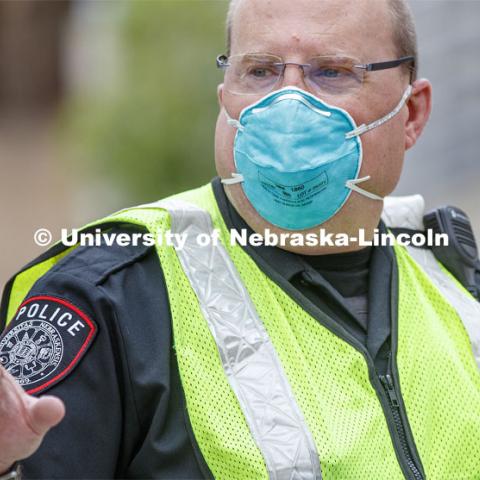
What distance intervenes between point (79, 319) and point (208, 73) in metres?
10.1

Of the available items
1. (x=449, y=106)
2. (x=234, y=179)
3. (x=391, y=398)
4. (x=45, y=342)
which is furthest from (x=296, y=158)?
(x=449, y=106)

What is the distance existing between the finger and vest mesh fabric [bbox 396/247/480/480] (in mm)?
967

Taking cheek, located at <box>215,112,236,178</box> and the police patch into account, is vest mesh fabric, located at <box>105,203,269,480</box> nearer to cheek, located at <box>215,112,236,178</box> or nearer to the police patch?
the police patch

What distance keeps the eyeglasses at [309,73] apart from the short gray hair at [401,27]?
0.11m

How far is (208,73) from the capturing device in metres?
12.2

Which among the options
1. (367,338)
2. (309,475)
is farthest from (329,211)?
(309,475)

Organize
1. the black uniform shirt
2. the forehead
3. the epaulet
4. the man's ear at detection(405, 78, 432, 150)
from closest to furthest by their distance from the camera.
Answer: the black uniform shirt → the epaulet → the forehead → the man's ear at detection(405, 78, 432, 150)

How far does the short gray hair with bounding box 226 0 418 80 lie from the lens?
9.24 feet

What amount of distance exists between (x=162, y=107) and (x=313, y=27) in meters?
9.51

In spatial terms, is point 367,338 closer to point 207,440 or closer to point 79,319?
point 207,440

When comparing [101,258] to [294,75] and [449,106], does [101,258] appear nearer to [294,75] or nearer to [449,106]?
[294,75]

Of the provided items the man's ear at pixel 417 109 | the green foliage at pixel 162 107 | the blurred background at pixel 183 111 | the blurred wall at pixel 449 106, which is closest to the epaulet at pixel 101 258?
the man's ear at pixel 417 109

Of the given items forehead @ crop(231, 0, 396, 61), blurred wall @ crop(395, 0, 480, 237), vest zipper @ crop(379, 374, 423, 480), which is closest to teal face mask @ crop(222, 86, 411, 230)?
forehead @ crop(231, 0, 396, 61)

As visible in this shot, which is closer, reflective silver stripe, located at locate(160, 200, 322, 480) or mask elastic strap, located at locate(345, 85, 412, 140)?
reflective silver stripe, located at locate(160, 200, 322, 480)
